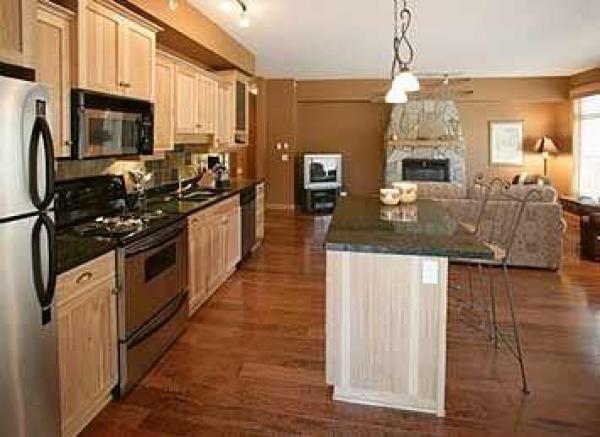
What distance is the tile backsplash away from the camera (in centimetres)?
351

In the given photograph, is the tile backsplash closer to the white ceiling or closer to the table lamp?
the white ceiling

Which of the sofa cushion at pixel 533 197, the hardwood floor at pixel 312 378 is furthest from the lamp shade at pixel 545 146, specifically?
the hardwood floor at pixel 312 378

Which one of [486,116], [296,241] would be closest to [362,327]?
[296,241]

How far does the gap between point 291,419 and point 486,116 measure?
9976mm

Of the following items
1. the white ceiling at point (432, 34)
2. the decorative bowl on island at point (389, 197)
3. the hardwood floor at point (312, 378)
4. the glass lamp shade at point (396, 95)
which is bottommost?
the hardwood floor at point (312, 378)

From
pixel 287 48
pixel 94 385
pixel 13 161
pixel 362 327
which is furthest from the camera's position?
pixel 287 48

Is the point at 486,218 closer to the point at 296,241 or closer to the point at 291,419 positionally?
the point at 296,241

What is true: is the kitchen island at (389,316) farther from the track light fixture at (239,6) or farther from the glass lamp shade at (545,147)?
the glass lamp shade at (545,147)

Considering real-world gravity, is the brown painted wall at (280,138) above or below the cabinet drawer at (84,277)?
above

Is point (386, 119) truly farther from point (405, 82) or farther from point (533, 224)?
point (405, 82)

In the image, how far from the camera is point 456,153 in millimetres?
10875

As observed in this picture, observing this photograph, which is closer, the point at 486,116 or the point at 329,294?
the point at 329,294

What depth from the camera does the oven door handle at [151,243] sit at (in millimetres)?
2998

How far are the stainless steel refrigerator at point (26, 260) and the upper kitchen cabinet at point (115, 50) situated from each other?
1.03 meters
